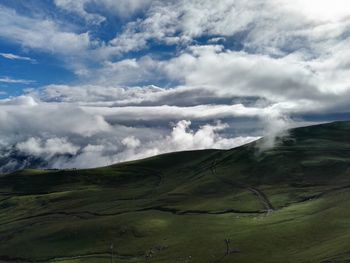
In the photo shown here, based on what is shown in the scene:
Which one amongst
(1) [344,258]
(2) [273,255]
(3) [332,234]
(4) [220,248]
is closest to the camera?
(1) [344,258]

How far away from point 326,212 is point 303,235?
105 feet

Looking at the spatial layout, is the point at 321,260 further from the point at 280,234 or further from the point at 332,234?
the point at 280,234

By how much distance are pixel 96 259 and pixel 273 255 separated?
8417cm

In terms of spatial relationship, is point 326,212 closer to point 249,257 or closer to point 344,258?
point 249,257

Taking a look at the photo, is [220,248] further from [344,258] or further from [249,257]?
[344,258]

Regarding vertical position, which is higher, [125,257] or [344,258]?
[344,258]

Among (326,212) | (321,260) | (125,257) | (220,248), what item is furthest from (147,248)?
(321,260)

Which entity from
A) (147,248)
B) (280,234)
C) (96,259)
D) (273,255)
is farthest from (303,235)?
(96,259)

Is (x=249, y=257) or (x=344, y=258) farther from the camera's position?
(x=249, y=257)

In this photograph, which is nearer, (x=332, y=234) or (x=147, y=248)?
(x=332, y=234)

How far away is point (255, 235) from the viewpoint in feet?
582

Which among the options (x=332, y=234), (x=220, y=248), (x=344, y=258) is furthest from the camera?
(x=220, y=248)

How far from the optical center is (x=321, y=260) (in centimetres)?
11694

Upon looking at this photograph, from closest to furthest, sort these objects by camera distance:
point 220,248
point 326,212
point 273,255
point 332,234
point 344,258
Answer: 1. point 344,258
2. point 273,255
3. point 332,234
4. point 220,248
5. point 326,212
